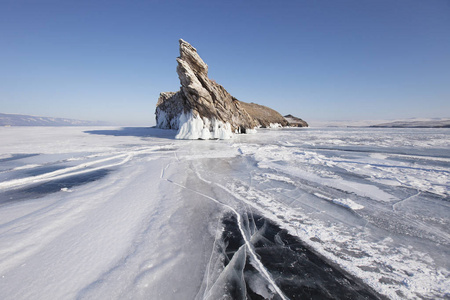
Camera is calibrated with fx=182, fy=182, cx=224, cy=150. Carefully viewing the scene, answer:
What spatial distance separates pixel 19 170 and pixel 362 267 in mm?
8826

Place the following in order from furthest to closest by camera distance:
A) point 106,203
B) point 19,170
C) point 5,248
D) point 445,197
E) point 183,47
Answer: point 183,47 < point 19,170 < point 445,197 < point 106,203 < point 5,248

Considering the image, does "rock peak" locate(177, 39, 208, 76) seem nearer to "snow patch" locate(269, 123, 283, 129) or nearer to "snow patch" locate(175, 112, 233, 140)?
"snow patch" locate(175, 112, 233, 140)

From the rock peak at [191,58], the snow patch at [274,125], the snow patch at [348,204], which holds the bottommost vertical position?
the snow patch at [348,204]

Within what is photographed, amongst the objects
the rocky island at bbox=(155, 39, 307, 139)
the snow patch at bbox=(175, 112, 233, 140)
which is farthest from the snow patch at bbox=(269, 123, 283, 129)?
the snow patch at bbox=(175, 112, 233, 140)

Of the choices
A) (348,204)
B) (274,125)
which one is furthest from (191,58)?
(274,125)

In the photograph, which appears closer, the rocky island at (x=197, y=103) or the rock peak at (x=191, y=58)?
the rock peak at (x=191, y=58)

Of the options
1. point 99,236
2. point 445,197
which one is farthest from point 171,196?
point 445,197

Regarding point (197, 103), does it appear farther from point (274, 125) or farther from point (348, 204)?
point (274, 125)

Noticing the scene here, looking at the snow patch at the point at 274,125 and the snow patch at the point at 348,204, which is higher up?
the snow patch at the point at 274,125

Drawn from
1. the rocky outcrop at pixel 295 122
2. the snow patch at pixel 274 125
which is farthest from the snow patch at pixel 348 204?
the rocky outcrop at pixel 295 122

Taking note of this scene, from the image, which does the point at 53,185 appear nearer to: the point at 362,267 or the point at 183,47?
the point at 362,267

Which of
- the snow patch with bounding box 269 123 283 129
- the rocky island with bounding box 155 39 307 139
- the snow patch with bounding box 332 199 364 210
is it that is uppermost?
the rocky island with bounding box 155 39 307 139

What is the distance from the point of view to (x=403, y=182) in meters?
4.69

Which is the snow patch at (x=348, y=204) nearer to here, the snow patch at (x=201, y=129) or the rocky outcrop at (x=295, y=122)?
the snow patch at (x=201, y=129)
